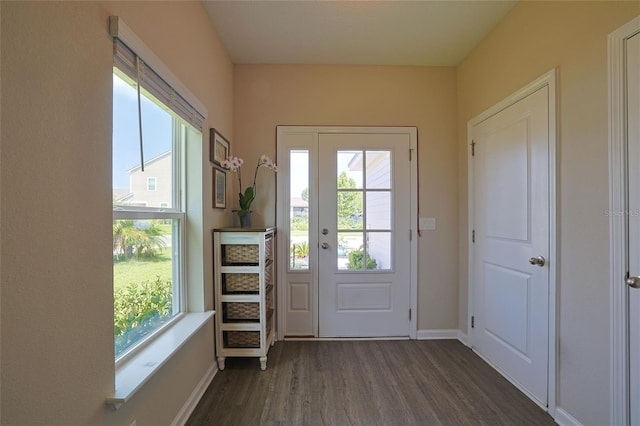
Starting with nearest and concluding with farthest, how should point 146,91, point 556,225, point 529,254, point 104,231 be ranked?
point 104,231, point 146,91, point 556,225, point 529,254

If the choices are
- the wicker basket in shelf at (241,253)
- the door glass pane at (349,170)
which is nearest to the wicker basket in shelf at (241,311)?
the wicker basket in shelf at (241,253)

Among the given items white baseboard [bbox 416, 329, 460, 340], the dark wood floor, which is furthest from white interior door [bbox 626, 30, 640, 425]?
white baseboard [bbox 416, 329, 460, 340]

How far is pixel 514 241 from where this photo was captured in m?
1.92

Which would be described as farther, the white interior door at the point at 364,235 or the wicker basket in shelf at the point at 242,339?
the white interior door at the point at 364,235

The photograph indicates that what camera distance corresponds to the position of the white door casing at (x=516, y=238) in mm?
1665

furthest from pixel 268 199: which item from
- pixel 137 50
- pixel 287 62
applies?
pixel 137 50

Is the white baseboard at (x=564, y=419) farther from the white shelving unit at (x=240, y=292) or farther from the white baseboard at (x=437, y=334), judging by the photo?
the white shelving unit at (x=240, y=292)

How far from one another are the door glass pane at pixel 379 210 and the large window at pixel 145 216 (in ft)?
5.30

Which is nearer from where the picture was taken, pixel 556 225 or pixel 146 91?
pixel 146 91

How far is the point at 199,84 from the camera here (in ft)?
6.01

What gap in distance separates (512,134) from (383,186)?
1.07m

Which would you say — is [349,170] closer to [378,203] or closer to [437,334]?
[378,203]

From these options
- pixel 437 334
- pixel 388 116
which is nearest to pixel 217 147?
pixel 388 116

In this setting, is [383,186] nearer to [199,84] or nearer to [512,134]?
[512,134]
